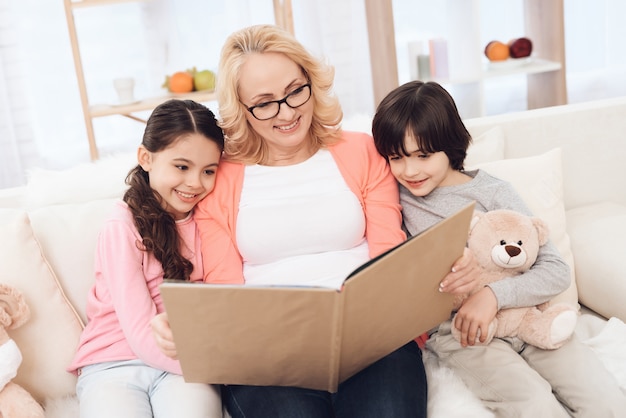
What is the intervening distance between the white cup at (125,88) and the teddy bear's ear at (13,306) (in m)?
1.71

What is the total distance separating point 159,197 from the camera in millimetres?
1615

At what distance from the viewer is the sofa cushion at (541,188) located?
1833 millimetres

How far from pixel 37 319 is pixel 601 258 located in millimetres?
1355

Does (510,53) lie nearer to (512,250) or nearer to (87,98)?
(87,98)

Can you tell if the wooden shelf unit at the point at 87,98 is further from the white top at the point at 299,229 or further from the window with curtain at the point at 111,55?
the white top at the point at 299,229

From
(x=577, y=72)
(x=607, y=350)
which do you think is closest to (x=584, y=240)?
(x=607, y=350)

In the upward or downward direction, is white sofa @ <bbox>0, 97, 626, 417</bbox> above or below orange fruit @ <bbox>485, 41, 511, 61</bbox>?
below

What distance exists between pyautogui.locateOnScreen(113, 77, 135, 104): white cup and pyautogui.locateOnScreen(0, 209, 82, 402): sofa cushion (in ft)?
5.06

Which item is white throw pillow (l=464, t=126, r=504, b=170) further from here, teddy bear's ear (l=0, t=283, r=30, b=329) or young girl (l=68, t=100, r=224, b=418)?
teddy bear's ear (l=0, t=283, r=30, b=329)

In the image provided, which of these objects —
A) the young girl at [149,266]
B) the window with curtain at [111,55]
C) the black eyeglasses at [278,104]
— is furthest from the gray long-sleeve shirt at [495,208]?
the window with curtain at [111,55]

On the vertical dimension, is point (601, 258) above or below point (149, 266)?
below

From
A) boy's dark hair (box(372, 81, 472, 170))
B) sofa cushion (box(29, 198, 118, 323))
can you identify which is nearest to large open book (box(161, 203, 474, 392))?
boy's dark hair (box(372, 81, 472, 170))

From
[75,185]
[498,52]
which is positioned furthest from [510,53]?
[75,185]

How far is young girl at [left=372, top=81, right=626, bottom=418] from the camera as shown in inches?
56.1
